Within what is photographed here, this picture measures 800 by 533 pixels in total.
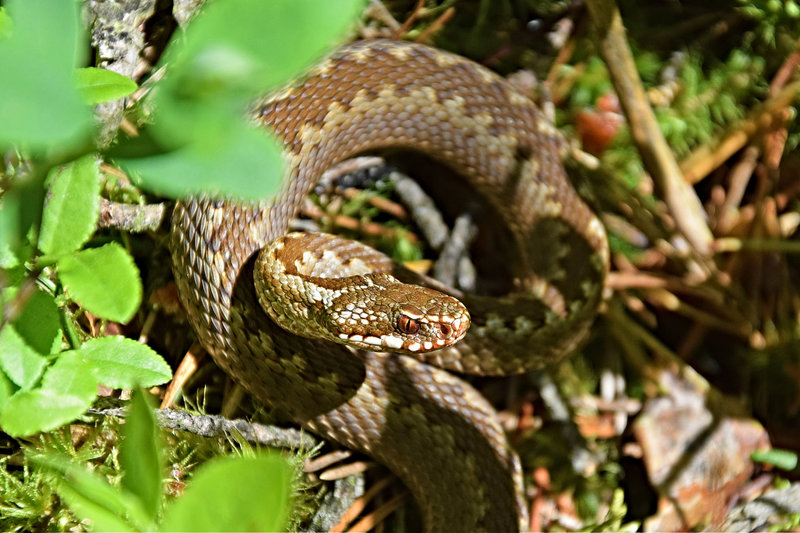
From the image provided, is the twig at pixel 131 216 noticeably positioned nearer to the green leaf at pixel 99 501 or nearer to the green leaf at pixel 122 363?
the green leaf at pixel 122 363

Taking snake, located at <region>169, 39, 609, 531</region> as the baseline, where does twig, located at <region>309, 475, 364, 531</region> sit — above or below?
below

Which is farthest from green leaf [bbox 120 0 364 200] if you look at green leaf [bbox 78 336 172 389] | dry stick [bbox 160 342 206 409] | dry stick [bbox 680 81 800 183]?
dry stick [bbox 680 81 800 183]

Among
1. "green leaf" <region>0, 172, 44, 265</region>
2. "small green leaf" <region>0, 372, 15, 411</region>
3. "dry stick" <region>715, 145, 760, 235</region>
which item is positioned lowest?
"dry stick" <region>715, 145, 760, 235</region>

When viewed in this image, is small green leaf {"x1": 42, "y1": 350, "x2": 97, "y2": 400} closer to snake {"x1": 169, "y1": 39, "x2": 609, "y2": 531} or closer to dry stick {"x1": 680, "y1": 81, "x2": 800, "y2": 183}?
snake {"x1": 169, "y1": 39, "x2": 609, "y2": 531}

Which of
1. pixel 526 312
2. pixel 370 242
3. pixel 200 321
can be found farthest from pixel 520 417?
pixel 200 321

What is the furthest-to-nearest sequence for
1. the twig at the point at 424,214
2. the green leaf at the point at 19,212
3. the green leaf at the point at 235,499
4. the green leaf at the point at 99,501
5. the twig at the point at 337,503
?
the twig at the point at 424,214, the twig at the point at 337,503, the green leaf at the point at 19,212, the green leaf at the point at 99,501, the green leaf at the point at 235,499

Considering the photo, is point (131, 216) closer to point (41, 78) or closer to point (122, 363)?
point (122, 363)

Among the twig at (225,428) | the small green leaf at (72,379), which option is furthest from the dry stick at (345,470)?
the small green leaf at (72,379)
